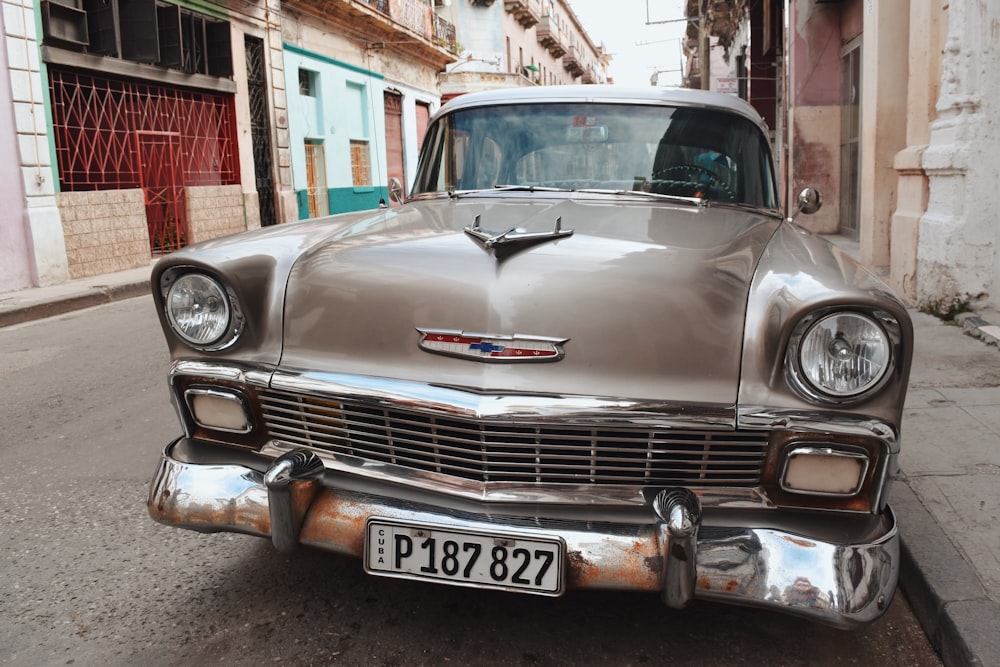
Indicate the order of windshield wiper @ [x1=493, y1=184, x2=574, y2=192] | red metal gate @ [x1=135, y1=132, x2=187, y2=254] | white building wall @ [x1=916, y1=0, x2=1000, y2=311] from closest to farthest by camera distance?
windshield wiper @ [x1=493, y1=184, x2=574, y2=192] < white building wall @ [x1=916, y1=0, x2=1000, y2=311] < red metal gate @ [x1=135, y1=132, x2=187, y2=254]

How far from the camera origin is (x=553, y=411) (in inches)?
78.1

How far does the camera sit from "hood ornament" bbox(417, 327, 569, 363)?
2.03 meters

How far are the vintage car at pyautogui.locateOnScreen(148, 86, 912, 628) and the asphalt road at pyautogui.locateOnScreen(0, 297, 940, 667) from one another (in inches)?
12.4

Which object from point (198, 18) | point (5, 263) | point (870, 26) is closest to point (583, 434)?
point (870, 26)

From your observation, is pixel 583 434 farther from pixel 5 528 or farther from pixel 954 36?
pixel 954 36

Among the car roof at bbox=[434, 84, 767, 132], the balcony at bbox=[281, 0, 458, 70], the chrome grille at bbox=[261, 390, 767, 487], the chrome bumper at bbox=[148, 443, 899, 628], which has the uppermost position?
the balcony at bbox=[281, 0, 458, 70]

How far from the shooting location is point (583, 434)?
2020 mm

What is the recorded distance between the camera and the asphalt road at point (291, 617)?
2207 mm

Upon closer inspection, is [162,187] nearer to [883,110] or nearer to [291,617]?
[883,110]

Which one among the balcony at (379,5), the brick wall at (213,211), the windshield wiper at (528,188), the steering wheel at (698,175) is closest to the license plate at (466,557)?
the windshield wiper at (528,188)

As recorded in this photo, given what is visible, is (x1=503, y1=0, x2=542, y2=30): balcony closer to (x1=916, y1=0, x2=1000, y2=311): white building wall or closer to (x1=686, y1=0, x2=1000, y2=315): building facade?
(x1=686, y1=0, x2=1000, y2=315): building facade

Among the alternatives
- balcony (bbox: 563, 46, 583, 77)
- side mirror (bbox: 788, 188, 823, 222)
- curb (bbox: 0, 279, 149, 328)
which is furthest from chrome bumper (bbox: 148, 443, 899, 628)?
balcony (bbox: 563, 46, 583, 77)

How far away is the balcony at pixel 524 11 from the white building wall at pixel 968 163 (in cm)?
3200

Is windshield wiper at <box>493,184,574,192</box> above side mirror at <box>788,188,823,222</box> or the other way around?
above
